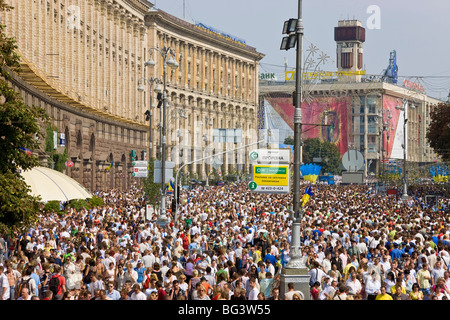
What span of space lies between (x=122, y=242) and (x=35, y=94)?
92.1 feet

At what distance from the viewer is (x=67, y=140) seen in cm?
6272

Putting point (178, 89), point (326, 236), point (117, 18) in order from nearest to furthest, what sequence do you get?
1. point (326, 236)
2. point (117, 18)
3. point (178, 89)

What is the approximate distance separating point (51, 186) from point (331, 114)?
157601mm

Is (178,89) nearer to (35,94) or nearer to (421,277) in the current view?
(35,94)

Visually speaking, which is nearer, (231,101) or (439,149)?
(439,149)

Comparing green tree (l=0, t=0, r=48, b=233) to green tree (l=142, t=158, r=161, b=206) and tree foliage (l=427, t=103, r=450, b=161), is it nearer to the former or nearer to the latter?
green tree (l=142, t=158, r=161, b=206)

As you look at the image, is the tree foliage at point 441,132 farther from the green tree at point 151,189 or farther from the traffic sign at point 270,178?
the traffic sign at point 270,178

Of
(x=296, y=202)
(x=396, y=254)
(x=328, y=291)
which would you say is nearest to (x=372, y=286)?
(x=328, y=291)

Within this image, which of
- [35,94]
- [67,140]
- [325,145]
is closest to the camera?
[35,94]

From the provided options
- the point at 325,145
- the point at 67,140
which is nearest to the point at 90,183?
the point at 67,140

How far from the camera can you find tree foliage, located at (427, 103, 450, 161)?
82.4 metres

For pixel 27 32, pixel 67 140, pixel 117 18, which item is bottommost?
pixel 67 140

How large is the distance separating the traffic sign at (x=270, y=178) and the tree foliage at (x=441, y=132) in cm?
4504

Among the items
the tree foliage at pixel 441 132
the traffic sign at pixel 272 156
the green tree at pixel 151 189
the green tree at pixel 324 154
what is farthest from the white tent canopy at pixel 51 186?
the green tree at pixel 324 154
